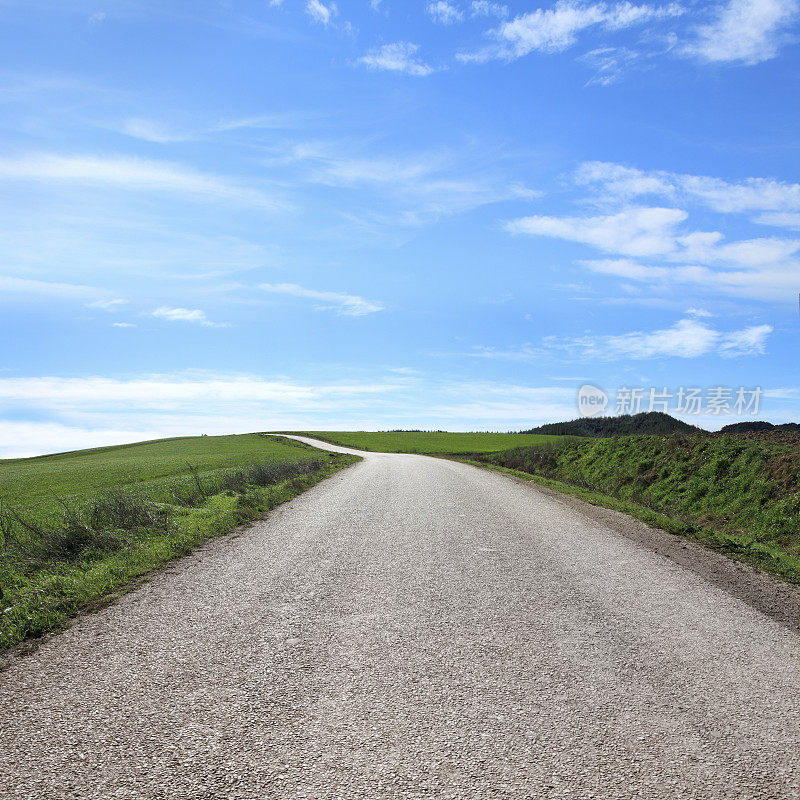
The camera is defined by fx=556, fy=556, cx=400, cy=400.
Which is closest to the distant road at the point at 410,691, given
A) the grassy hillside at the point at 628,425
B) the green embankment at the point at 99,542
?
the green embankment at the point at 99,542

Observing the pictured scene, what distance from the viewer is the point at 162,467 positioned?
35219mm

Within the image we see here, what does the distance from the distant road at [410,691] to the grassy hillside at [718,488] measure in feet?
12.4

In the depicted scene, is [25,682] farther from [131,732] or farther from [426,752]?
[426,752]

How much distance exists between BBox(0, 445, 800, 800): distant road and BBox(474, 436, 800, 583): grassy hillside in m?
3.78

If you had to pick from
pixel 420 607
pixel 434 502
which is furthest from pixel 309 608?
pixel 434 502

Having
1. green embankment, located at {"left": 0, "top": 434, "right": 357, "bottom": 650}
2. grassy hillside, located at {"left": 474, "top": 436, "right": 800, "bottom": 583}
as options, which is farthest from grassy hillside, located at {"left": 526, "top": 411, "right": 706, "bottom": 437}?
green embankment, located at {"left": 0, "top": 434, "right": 357, "bottom": 650}

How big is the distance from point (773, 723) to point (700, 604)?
8.72ft

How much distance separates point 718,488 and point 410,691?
1348 cm

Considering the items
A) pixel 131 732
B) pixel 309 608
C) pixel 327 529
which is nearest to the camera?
pixel 131 732

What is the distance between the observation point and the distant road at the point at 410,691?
314 cm

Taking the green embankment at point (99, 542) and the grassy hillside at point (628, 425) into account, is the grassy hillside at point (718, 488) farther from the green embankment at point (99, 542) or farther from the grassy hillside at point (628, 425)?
the green embankment at point (99, 542)

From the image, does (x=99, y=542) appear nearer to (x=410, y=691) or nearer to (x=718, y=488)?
(x=410, y=691)

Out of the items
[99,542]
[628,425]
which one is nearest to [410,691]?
[99,542]

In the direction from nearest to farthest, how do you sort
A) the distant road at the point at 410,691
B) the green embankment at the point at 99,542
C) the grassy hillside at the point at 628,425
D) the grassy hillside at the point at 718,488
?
the distant road at the point at 410,691 < the green embankment at the point at 99,542 < the grassy hillside at the point at 718,488 < the grassy hillside at the point at 628,425
